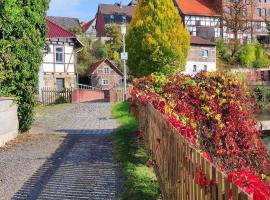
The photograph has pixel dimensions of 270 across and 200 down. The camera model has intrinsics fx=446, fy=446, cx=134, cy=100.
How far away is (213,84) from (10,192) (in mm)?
6241

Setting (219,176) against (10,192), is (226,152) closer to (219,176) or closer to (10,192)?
(10,192)

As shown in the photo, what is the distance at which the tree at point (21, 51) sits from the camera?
13270mm

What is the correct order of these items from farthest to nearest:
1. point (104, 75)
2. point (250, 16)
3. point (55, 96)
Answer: point (250, 16) → point (104, 75) → point (55, 96)

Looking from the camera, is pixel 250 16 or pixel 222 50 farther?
pixel 250 16

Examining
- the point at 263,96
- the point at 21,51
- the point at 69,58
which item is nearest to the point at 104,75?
the point at 69,58

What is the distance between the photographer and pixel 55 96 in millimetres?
33406

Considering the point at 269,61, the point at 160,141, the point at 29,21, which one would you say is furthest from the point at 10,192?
the point at 269,61

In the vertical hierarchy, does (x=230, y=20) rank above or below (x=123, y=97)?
above

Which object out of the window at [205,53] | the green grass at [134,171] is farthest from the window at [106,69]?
the green grass at [134,171]

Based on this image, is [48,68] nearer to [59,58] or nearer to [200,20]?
[59,58]

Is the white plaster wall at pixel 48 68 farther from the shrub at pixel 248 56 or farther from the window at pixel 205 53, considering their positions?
the shrub at pixel 248 56

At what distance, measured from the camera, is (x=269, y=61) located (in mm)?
65250

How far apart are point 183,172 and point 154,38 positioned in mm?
39091

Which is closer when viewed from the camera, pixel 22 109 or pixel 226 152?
pixel 226 152
